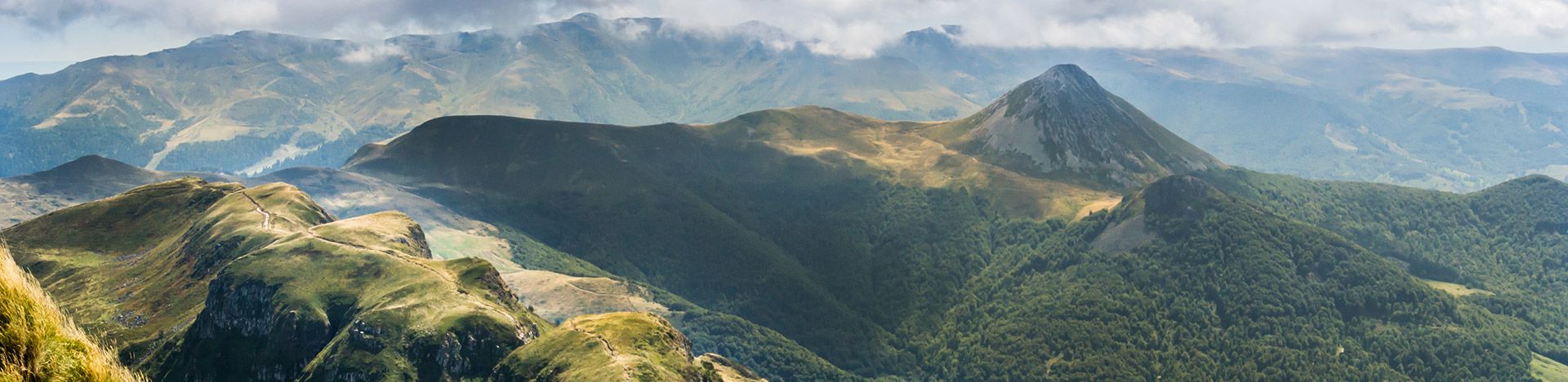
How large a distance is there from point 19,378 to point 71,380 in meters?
0.90

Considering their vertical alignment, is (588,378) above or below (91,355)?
below

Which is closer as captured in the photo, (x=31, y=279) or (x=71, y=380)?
(x=71, y=380)

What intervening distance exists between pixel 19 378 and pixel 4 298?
1634 mm

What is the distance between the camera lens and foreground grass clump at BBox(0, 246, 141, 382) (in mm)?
18359

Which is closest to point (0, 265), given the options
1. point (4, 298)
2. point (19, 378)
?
point (4, 298)

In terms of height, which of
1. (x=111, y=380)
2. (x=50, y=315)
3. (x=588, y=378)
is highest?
(x=50, y=315)

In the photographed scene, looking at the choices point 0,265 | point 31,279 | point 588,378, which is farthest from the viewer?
point 588,378

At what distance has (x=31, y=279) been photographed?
2098 cm

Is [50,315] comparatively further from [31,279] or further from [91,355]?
[31,279]

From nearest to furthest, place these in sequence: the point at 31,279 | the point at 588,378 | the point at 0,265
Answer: the point at 0,265, the point at 31,279, the point at 588,378

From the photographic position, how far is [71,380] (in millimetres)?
19109

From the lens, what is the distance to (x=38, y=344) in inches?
744

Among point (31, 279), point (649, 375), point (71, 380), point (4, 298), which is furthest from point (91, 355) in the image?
point (649, 375)

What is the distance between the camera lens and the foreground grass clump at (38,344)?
18359 millimetres
